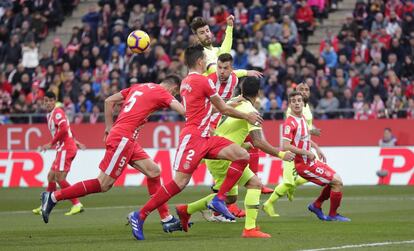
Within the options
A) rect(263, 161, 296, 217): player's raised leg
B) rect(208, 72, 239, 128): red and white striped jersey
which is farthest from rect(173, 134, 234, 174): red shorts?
rect(263, 161, 296, 217): player's raised leg

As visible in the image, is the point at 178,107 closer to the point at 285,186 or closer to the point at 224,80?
the point at 224,80

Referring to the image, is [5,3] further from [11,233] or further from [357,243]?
[357,243]

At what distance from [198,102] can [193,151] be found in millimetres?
694

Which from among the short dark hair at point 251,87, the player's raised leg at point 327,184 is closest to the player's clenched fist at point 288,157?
the short dark hair at point 251,87

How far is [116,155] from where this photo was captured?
15.5 metres

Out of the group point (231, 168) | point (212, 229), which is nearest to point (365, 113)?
point (212, 229)

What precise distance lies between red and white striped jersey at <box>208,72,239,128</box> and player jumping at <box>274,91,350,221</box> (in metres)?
1.07

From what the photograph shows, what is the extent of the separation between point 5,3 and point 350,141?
16569 mm

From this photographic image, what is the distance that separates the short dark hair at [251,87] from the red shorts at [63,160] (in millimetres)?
7217

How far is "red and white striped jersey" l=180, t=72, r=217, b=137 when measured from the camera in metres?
14.7

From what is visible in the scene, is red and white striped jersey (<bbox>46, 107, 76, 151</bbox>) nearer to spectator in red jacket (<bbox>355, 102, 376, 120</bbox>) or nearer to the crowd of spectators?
the crowd of spectators

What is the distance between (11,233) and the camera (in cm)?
1602

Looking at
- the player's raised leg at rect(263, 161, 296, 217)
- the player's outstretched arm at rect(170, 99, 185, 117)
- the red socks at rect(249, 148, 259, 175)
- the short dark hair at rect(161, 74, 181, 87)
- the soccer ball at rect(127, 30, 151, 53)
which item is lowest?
the player's raised leg at rect(263, 161, 296, 217)

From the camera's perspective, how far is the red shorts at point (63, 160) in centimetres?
2170
